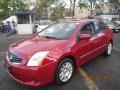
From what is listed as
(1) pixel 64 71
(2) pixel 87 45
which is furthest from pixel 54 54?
(2) pixel 87 45

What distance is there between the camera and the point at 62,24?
5910mm

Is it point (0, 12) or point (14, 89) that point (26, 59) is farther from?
point (0, 12)

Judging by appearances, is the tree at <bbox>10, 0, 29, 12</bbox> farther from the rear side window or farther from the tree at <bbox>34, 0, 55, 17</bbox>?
the rear side window

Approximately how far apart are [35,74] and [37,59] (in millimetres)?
322

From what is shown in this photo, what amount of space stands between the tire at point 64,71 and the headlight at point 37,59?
1.60 feet

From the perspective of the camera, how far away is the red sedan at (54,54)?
409cm

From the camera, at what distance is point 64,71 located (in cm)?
468

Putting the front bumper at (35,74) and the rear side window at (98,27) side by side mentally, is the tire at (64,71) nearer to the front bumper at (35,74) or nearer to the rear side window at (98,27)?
the front bumper at (35,74)

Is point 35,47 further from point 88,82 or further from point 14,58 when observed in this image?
point 88,82

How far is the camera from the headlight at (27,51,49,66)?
4059 millimetres

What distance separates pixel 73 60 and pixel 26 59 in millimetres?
1381

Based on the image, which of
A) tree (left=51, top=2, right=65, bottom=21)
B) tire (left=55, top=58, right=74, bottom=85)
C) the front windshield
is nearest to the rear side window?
the front windshield

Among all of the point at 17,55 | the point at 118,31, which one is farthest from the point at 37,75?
the point at 118,31

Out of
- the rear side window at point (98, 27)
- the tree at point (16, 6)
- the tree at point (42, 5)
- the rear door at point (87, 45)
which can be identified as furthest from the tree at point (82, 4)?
the rear door at point (87, 45)
